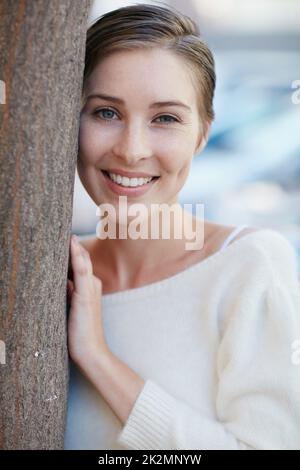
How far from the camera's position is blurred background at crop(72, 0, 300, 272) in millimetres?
1105

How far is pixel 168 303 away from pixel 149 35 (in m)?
0.48

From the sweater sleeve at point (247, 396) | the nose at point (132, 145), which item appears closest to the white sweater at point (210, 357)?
the sweater sleeve at point (247, 396)

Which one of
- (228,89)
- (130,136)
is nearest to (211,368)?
(130,136)

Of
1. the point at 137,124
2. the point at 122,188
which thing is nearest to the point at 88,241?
the point at 122,188

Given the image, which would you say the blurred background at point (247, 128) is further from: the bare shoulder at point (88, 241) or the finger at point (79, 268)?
the finger at point (79, 268)

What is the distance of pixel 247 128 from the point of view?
3.98ft

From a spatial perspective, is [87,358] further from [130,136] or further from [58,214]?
[130,136]

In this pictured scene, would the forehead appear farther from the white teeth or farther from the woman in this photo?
the white teeth

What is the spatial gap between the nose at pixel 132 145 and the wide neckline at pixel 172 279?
0.23 metres

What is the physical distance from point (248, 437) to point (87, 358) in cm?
30

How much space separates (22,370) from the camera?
3.08 feet

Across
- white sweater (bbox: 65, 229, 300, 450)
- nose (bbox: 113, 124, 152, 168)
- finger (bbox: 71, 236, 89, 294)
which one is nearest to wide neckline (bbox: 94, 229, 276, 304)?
white sweater (bbox: 65, 229, 300, 450)

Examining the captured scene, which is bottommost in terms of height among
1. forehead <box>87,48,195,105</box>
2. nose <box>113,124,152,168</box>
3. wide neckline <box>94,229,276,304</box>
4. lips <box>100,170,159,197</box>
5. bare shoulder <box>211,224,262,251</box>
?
wide neckline <box>94,229,276,304</box>

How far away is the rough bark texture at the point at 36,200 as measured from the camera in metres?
0.82
